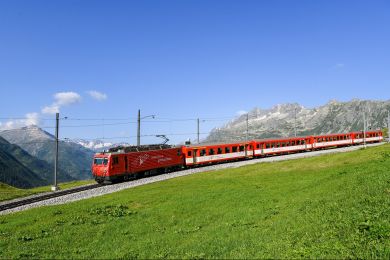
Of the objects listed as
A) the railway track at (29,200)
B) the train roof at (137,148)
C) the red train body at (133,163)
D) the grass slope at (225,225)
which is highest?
the train roof at (137,148)

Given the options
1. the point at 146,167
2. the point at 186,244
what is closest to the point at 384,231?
the point at 186,244

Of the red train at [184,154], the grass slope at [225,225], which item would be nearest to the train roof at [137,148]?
the red train at [184,154]

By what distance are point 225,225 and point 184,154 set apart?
39.9 metres

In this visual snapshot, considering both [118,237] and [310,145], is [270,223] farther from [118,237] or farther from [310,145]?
[310,145]

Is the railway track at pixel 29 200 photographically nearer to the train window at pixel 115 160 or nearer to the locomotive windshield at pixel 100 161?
the locomotive windshield at pixel 100 161

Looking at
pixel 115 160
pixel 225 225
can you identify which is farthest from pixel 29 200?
pixel 225 225

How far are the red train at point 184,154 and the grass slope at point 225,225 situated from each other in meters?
16.2

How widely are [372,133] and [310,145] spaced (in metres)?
25.2

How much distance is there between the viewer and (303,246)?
12227 mm

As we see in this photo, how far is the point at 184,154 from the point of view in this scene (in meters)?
56.8

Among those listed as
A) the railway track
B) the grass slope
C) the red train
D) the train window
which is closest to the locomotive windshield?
the red train

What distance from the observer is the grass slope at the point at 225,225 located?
12422 millimetres

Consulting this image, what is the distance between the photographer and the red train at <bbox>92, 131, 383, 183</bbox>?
144ft

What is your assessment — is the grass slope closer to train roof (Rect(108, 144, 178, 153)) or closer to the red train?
the red train
